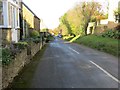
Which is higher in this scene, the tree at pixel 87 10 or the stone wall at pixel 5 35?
the tree at pixel 87 10

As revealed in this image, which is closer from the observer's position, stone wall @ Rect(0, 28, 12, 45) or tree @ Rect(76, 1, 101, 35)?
stone wall @ Rect(0, 28, 12, 45)

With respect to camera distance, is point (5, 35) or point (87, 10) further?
point (87, 10)

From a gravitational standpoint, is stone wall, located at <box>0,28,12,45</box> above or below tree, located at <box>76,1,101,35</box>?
below

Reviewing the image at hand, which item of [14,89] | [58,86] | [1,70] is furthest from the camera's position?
[58,86]

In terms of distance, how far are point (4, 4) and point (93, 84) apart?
8.97 meters

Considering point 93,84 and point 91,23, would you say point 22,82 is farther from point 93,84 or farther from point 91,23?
point 91,23

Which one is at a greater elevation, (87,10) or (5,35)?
(87,10)

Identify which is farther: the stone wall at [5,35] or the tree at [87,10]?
the tree at [87,10]

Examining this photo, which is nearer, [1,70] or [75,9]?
[1,70]

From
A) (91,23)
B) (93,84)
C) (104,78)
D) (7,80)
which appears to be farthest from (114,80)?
(91,23)

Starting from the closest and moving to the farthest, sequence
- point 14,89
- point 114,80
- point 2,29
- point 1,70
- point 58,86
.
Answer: point 1,70
point 14,89
point 58,86
point 114,80
point 2,29

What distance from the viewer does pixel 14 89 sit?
8344mm

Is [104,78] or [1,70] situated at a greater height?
[1,70]

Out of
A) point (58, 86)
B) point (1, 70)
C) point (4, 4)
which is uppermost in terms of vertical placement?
point (4, 4)
